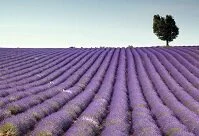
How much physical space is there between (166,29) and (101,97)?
5330 centimetres

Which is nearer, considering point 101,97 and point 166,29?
point 101,97

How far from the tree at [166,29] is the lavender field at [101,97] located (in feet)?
116

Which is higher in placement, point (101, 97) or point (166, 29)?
point (166, 29)

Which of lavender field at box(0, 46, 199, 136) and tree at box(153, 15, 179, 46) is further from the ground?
tree at box(153, 15, 179, 46)

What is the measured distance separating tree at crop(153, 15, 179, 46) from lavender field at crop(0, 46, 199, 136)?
116 ft

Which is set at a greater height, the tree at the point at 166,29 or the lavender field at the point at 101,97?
the tree at the point at 166,29

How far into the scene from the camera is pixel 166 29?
238 ft

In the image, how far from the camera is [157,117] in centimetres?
1709

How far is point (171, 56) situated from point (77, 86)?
16059 mm

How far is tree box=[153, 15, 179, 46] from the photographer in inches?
2867

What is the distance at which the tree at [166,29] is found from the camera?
7281 centimetres

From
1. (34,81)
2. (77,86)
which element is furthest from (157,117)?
(34,81)

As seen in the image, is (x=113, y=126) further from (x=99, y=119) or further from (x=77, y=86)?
(x=77, y=86)

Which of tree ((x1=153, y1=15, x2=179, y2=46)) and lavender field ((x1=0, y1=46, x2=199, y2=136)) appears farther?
tree ((x1=153, y1=15, x2=179, y2=46))
